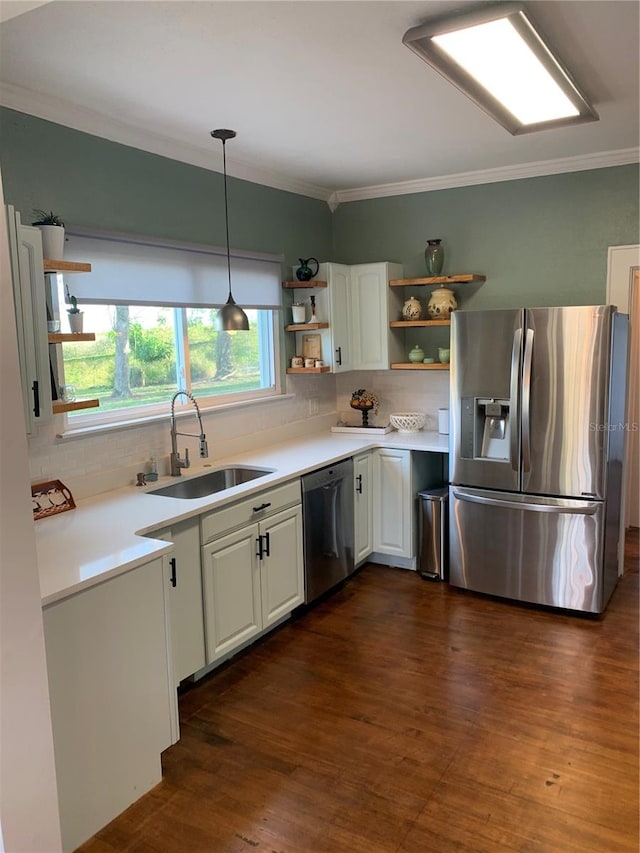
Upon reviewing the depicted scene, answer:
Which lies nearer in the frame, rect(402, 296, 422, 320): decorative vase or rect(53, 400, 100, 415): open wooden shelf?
rect(53, 400, 100, 415): open wooden shelf

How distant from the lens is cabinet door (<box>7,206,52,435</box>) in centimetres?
238

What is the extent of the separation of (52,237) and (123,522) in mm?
1185

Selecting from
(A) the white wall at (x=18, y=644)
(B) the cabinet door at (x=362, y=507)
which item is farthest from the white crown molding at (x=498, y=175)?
(A) the white wall at (x=18, y=644)

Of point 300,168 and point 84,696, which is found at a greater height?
point 300,168

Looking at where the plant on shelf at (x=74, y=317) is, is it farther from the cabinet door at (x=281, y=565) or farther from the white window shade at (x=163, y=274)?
the cabinet door at (x=281, y=565)

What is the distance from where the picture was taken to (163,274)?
345 cm

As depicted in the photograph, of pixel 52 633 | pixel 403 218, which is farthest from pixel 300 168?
pixel 52 633

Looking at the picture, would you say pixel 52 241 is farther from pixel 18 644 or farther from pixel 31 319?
pixel 18 644

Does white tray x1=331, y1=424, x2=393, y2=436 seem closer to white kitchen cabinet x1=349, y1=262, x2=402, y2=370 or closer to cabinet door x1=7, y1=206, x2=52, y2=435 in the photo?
white kitchen cabinet x1=349, y1=262, x2=402, y2=370

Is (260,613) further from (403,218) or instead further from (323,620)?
(403,218)

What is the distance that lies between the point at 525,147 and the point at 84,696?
356 cm

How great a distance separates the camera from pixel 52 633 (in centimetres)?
197

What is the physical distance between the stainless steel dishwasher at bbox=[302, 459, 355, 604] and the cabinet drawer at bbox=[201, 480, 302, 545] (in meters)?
0.13

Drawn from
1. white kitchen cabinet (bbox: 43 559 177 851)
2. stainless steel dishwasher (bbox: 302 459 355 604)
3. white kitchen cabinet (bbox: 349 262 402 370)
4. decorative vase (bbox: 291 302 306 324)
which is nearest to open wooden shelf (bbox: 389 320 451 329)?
white kitchen cabinet (bbox: 349 262 402 370)
